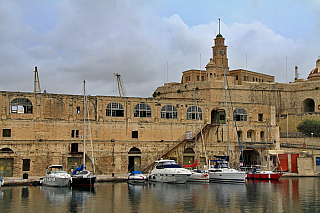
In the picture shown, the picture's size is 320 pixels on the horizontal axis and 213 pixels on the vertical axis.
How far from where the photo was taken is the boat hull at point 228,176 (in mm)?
43219

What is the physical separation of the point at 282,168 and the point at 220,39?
4725cm

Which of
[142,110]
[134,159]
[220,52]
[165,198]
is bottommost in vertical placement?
[165,198]

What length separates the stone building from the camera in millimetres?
47219

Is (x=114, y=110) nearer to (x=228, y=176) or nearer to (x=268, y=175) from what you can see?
(x=228, y=176)

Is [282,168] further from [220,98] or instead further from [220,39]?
[220,39]

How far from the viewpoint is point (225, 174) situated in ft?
144

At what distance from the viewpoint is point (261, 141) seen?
5909 centimetres

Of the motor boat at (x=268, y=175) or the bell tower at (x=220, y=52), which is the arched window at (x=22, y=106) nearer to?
the motor boat at (x=268, y=175)

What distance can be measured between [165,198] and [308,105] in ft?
193

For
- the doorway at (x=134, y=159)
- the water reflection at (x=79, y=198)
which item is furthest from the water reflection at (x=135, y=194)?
the doorway at (x=134, y=159)

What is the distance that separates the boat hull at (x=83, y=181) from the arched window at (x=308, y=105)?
5544cm

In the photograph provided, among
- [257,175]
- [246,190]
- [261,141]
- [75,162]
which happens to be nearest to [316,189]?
[246,190]

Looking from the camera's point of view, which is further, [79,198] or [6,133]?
[6,133]

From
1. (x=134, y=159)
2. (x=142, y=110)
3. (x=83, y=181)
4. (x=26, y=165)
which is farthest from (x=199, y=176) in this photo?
(x=26, y=165)
